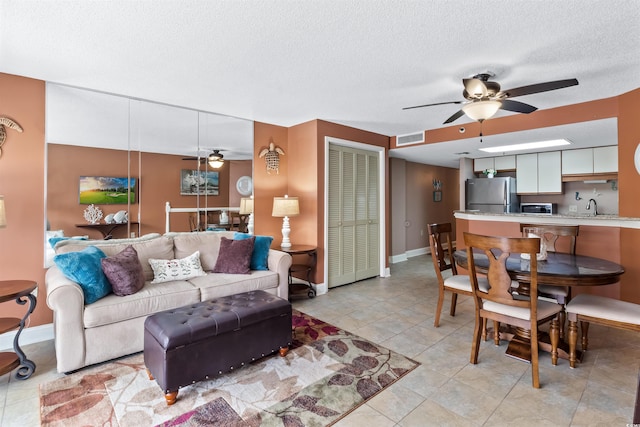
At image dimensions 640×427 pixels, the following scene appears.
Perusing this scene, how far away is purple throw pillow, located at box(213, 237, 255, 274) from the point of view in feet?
11.3

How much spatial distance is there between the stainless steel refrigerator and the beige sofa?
181 inches

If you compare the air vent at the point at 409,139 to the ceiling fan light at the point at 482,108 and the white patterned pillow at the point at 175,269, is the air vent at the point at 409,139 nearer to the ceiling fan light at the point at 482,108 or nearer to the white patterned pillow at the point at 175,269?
the ceiling fan light at the point at 482,108

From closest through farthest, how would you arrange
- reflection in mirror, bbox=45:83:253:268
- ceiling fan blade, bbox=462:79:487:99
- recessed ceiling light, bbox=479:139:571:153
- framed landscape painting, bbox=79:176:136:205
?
1. ceiling fan blade, bbox=462:79:487:99
2. reflection in mirror, bbox=45:83:253:268
3. framed landscape painting, bbox=79:176:136:205
4. recessed ceiling light, bbox=479:139:571:153

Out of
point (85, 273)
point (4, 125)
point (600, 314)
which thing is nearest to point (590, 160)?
point (600, 314)

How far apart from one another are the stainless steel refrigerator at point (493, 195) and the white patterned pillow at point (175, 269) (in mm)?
5481

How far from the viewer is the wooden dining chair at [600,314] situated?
7.09ft

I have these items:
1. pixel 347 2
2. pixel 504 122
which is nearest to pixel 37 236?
pixel 347 2

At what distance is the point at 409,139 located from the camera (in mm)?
5230

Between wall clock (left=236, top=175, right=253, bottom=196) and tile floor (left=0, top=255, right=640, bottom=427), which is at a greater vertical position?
wall clock (left=236, top=175, right=253, bottom=196)

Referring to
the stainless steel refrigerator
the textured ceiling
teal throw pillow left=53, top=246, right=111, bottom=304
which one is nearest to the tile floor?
teal throw pillow left=53, top=246, right=111, bottom=304

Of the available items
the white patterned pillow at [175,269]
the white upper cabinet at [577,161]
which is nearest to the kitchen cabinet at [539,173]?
the white upper cabinet at [577,161]

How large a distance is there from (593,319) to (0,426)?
384 centimetres

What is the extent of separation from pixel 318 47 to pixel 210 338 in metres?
2.26

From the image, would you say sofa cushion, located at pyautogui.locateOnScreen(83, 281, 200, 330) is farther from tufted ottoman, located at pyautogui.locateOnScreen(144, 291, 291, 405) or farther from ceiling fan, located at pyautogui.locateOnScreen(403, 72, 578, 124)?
ceiling fan, located at pyautogui.locateOnScreen(403, 72, 578, 124)
